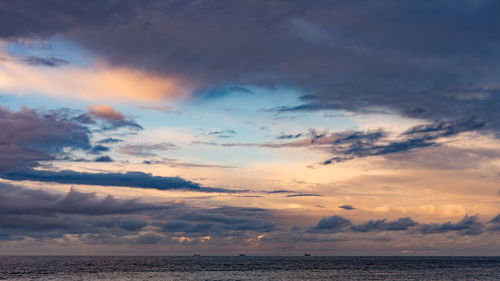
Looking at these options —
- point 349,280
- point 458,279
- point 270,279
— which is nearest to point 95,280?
point 270,279

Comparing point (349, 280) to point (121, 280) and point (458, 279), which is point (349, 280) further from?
point (121, 280)

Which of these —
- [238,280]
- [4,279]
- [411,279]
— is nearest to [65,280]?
[4,279]

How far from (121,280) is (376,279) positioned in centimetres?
7601

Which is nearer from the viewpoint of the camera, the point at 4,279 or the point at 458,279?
the point at 4,279

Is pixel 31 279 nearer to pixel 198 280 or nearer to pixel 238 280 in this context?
pixel 198 280

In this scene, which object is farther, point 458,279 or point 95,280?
point 458,279

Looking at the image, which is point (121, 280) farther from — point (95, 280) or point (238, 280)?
point (238, 280)

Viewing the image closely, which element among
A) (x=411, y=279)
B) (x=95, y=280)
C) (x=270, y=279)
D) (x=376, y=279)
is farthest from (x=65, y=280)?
(x=411, y=279)

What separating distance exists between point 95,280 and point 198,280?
96.3ft

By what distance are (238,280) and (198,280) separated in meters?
11.7

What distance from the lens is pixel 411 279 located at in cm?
13125

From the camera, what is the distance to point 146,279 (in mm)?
127250

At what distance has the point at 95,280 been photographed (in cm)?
12294

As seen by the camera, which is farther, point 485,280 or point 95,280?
point 485,280
